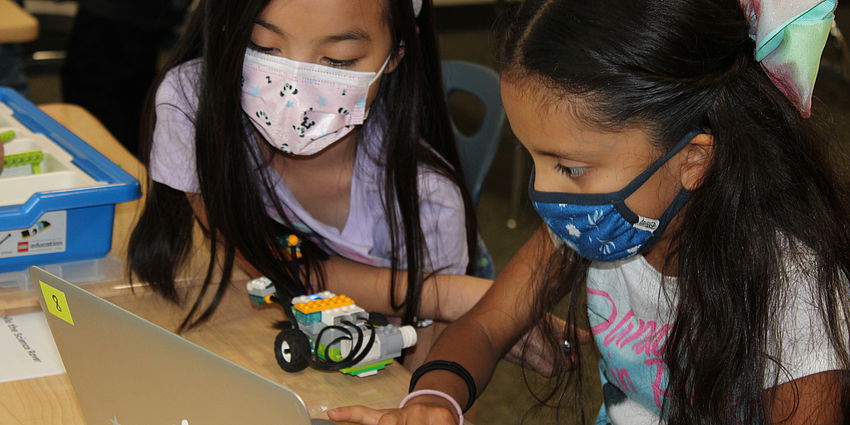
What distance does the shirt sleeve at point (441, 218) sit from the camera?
1474 mm

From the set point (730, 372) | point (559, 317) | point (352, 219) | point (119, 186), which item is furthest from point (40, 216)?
point (730, 372)

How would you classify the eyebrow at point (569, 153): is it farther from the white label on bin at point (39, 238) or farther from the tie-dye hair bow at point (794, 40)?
the white label on bin at point (39, 238)

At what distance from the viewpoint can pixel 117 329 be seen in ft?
2.65

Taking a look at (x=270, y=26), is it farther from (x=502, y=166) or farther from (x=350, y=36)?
(x=502, y=166)

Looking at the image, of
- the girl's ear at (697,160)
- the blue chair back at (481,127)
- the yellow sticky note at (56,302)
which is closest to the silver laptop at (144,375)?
the yellow sticky note at (56,302)

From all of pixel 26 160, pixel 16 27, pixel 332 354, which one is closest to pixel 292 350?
pixel 332 354

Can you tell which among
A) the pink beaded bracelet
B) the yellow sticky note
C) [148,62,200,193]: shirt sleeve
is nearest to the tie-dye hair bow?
the pink beaded bracelet

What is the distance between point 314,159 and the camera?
5.01 ft

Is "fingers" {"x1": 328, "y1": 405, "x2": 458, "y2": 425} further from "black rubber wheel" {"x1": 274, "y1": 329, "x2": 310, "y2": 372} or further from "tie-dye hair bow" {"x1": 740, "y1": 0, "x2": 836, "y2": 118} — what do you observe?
"tie-dye hair bow" {"x1": 740, "y1": 0, "x2": 836, "y2": 118}

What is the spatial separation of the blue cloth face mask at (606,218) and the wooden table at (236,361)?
0.84 feet

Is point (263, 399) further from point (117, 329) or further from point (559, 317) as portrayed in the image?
point (559, 317)

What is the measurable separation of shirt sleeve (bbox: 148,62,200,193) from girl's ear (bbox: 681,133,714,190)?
0.73 m

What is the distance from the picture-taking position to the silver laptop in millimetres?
692

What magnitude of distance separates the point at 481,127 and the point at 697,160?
0.86 meters
